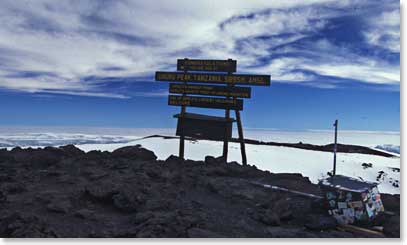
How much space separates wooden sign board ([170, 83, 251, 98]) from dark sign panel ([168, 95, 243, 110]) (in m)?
0.16

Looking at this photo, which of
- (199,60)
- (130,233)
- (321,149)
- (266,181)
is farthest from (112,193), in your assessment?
(321,149)

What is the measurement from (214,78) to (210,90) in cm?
39

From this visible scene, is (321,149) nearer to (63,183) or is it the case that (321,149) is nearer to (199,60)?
(199,60)

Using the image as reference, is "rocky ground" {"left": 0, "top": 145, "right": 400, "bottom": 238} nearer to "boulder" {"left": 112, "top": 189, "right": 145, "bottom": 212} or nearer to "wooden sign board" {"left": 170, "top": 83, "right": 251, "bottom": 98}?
"boulder" {"left": 112, "top": 189, "right": 145, "bottom": 212}

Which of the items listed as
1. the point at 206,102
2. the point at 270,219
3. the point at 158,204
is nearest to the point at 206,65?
the point at 206,102

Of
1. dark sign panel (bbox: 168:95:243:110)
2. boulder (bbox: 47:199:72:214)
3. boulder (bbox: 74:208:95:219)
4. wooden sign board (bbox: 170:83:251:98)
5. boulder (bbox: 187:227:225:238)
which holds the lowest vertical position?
boulder (bbox: 187:227:225:238)

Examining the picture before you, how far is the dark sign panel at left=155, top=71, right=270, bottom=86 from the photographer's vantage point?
30.2ft

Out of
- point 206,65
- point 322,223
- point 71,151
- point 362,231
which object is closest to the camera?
point 362,231

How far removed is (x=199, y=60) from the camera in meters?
9.93

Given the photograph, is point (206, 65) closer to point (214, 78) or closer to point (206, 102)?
point (214, 78)

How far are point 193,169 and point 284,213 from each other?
3435 millimetres

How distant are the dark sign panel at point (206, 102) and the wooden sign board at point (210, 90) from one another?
161 mm

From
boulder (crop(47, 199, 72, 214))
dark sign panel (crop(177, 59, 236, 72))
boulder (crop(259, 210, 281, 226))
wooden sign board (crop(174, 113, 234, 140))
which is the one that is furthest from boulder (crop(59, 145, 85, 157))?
boulder (crop(259, 210, 281, 226))

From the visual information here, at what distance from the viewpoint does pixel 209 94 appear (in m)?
9.92
